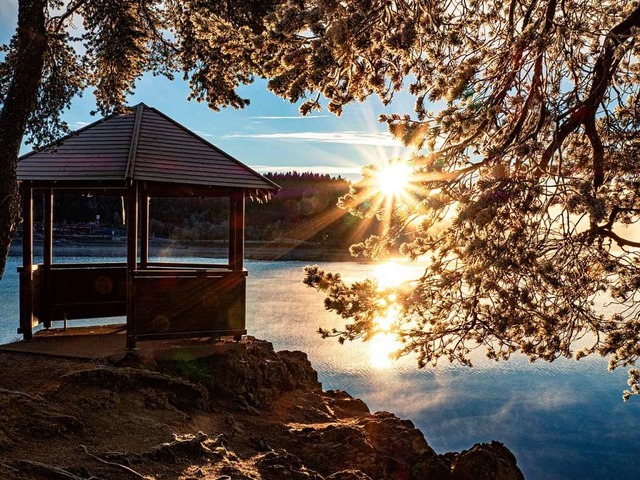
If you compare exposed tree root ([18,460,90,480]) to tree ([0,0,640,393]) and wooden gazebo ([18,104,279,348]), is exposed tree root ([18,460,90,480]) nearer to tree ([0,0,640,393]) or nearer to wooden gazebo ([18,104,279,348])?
tree ([0,0,640,393])

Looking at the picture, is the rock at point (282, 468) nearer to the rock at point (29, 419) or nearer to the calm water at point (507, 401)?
the rock at point (29, 419)

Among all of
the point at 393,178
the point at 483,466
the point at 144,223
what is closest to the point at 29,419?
the point at 393,178

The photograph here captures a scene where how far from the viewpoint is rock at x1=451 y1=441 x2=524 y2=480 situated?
742 centimetres

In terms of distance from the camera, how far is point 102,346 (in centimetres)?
893

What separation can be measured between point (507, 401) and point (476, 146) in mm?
16217

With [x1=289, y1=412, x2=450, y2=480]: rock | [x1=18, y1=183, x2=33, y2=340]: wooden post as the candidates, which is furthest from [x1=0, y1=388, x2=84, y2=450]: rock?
[x1=18, y1=183, x2=33, y2=340]: wooden post

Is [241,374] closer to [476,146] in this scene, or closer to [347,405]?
[347,405]

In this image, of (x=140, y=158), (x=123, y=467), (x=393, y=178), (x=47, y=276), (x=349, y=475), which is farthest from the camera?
(x=47, y=276)

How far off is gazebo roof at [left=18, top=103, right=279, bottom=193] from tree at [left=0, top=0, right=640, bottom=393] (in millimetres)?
1458

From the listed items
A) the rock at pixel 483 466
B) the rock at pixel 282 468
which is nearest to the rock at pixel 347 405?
the rock at pixel 483 466

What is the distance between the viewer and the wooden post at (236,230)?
995cm

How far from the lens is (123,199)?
40.6 feet

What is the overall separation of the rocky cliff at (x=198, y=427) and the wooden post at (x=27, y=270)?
123 cm

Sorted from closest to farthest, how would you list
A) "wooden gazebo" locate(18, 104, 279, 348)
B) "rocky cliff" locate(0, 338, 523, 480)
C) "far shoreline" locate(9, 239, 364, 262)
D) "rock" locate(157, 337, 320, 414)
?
"rocky cliff" locate(0, 338, 523, 480)
"rock" locate(157, 337, 320, 414)
"wooden gazebo" locate(18, 104, 279, 348)
"far shoreline" locate(9, 239, 364, 262)
